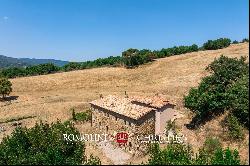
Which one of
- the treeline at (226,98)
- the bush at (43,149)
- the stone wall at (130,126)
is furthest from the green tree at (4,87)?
the treeline at (226,98)

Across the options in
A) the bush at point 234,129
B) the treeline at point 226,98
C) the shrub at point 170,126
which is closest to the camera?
the bush at point 234,129

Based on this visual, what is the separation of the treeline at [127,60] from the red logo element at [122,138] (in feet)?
221

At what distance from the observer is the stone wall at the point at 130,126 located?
49.0 metres

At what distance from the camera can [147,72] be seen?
353 ft

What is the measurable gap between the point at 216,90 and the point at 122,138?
1496 cm

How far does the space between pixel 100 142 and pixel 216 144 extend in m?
18.5

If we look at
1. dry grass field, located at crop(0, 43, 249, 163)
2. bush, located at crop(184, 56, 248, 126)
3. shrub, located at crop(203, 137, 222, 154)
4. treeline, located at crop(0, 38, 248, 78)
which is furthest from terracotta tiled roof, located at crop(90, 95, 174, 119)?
treeline, located at crop(0, 38, 248, 78)

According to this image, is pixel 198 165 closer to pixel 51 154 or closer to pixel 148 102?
pixel 51 154

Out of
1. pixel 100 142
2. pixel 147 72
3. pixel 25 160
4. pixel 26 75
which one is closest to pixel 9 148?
pixel 25 160

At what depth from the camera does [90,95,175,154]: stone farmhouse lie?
4934 cm

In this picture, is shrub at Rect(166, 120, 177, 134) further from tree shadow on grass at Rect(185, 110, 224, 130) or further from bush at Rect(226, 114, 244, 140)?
bush at Rect(226, 114, 244, 140)

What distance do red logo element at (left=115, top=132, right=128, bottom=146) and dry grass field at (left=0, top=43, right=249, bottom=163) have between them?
14256mm

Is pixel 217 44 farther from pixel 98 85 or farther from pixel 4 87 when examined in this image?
pixel 4 87

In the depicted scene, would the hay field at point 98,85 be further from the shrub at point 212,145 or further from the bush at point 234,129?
the shrub at point 212,145
